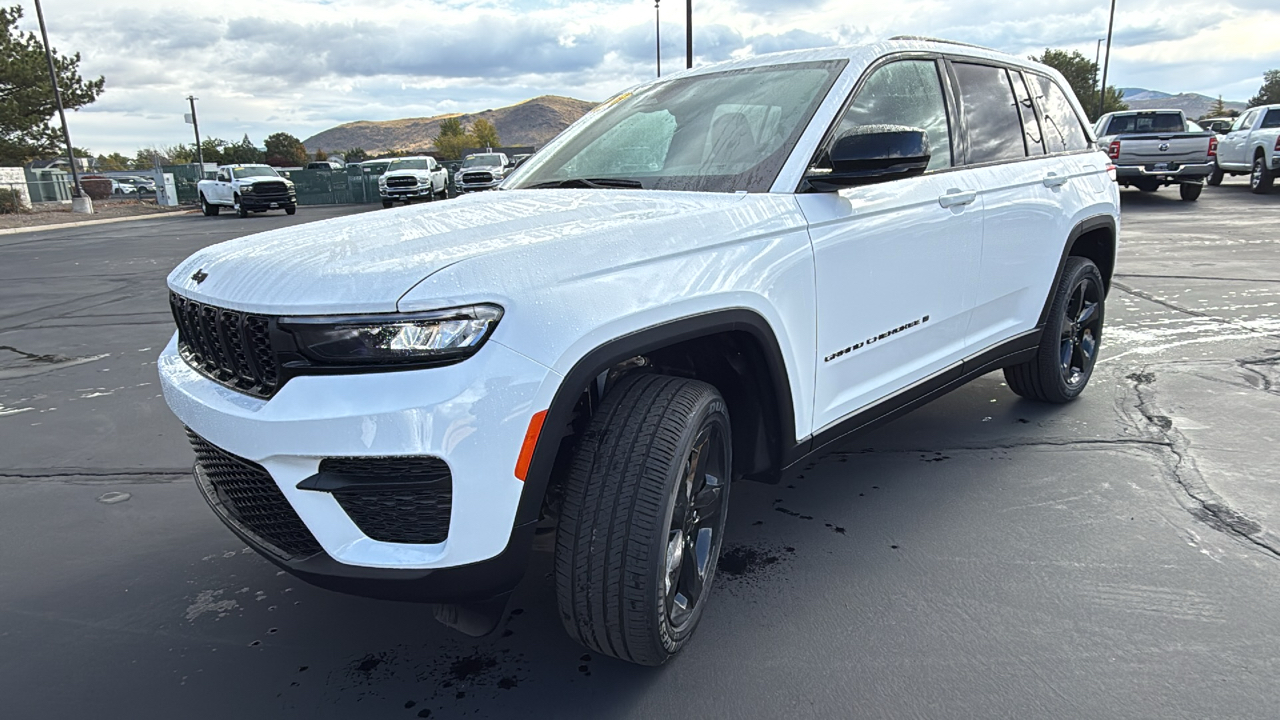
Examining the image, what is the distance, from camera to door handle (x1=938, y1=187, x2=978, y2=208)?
3297mm

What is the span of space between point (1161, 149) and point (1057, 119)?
14.8m

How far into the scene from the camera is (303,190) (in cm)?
3650

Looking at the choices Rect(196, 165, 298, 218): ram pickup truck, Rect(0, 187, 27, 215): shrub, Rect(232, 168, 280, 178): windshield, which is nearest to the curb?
Rect(196, 165, 298, 218): ram pickup truck

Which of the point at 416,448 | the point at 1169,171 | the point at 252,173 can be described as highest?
the point at 416,448

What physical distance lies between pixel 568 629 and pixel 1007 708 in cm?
115

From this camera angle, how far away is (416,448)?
1878mm

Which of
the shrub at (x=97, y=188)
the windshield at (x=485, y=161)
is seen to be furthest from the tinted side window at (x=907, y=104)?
the shrub at (x=97, y=188)

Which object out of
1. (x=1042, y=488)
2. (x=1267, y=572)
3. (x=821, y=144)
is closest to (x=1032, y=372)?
(x=1042, y=488)

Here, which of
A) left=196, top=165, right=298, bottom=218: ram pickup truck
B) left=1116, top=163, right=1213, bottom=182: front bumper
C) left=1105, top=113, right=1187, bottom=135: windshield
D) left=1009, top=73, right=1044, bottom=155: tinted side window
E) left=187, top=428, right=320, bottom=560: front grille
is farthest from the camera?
left=196, top=165, right=298, bottom=218: ram pickup truck

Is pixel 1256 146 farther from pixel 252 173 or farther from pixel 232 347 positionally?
pixel 252 173

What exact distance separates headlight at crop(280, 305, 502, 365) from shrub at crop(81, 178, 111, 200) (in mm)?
50869

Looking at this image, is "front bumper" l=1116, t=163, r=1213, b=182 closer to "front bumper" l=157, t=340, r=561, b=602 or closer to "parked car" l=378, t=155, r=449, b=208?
"front bumper" l=157, t=340, r=561, b=602

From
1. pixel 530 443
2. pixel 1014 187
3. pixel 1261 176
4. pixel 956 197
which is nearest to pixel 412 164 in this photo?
pixel 1261 176

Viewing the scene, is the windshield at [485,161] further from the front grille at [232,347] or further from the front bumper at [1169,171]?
the front grille at [232,347]
